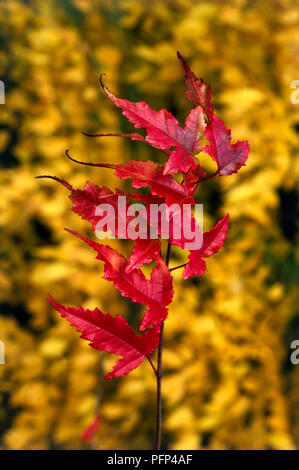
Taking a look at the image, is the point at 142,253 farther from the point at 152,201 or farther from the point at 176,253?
the point at 176,253

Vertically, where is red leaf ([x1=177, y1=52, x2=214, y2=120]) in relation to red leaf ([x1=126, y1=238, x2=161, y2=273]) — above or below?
above

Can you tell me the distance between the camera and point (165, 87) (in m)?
1.18

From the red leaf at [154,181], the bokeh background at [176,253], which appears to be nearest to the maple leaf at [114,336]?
the red leaf at [154,181]

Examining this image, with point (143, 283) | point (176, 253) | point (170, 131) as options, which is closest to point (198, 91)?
point (170, 131)

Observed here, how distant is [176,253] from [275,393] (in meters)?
0.45

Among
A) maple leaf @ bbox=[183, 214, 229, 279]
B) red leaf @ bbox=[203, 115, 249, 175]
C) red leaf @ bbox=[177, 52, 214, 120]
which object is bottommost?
maple leaf @ bbox=[183, 214, 229, 279]

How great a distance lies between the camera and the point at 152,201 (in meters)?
0.38

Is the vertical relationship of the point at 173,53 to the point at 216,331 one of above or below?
above

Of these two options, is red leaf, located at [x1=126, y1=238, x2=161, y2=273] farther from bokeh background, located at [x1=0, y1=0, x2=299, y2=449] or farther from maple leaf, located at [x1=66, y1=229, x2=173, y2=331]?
bokeh background, located at [x1=0, y1=0, x2=299, y2=449]

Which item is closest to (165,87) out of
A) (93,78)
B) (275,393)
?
(93,78)

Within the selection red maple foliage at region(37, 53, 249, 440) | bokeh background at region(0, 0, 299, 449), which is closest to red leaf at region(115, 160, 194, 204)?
red maple foliage at region(37, 53, 249, 440)

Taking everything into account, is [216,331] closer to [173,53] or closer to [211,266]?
[211,266]

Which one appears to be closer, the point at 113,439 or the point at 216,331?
the point at 216,331

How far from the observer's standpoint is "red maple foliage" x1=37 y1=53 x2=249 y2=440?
0.36m
